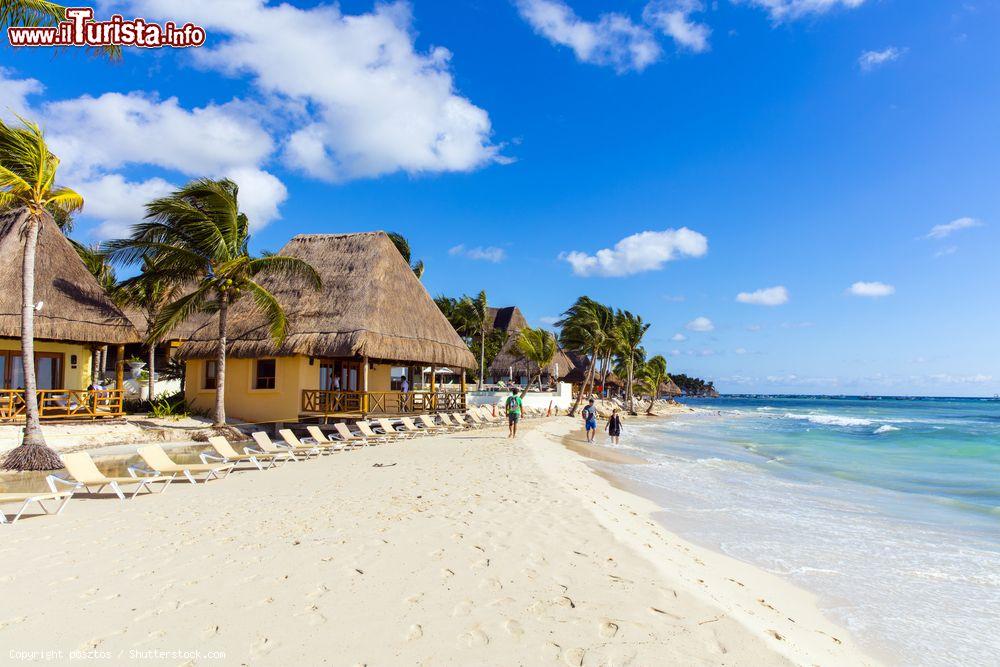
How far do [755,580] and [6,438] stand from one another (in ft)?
47.5

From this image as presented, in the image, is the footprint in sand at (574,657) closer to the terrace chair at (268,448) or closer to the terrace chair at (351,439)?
the terrace chair at (268,448)

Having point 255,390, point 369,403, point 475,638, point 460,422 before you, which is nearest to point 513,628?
point 475,638

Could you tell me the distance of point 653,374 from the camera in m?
48.4

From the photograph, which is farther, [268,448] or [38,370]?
[38,370]

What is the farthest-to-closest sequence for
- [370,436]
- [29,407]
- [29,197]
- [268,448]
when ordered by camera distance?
[370,436] < [268,448] < [29,407] < [29,197]

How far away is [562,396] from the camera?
2997 centimetres

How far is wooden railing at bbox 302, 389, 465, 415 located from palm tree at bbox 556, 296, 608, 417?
12.2 meters

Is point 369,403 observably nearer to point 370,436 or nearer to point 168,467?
point 370,436

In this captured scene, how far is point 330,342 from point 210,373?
5.32 meters

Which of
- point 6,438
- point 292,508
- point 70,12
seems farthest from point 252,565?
point 6,438

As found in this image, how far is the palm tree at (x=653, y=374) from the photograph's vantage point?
1747 inches

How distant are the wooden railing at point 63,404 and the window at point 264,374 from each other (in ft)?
12.0

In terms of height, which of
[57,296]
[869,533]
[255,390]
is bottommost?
[869,533]

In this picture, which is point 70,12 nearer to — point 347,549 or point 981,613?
point 347,549
